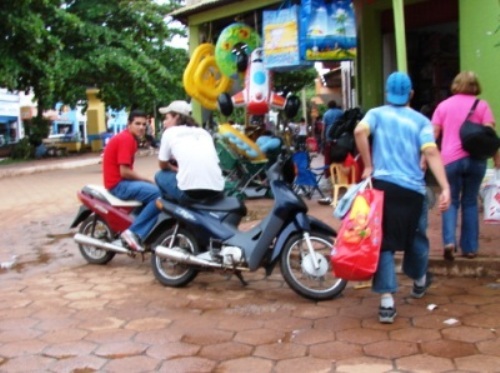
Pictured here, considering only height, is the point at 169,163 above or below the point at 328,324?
above

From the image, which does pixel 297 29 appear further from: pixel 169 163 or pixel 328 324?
pixel 328 324

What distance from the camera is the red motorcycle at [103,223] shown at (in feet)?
20.9

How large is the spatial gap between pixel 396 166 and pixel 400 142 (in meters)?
0.17

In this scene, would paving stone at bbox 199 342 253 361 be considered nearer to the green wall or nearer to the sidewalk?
the sidewalk

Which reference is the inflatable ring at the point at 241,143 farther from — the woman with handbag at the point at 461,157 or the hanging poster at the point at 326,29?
the woman with handbag at the point at 461,157

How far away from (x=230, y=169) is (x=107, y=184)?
4477mm

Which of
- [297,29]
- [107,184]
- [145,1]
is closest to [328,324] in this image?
[107,184]

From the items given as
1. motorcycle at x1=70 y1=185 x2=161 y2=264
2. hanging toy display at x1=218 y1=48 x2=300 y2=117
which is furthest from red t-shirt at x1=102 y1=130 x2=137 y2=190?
hanging toy display at x1=218 y1=48 x2=300 y2=117

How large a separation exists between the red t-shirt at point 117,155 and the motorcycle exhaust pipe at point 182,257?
1124 millimetres

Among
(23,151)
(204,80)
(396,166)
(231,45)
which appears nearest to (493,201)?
(396,166)

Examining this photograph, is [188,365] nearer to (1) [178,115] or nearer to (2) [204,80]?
(1) [178,115]

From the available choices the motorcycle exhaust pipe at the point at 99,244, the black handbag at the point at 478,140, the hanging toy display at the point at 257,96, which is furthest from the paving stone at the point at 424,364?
the hanging toy display at the point at 257,96

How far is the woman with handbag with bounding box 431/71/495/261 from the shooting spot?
5.42m

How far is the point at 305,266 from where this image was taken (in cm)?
508
